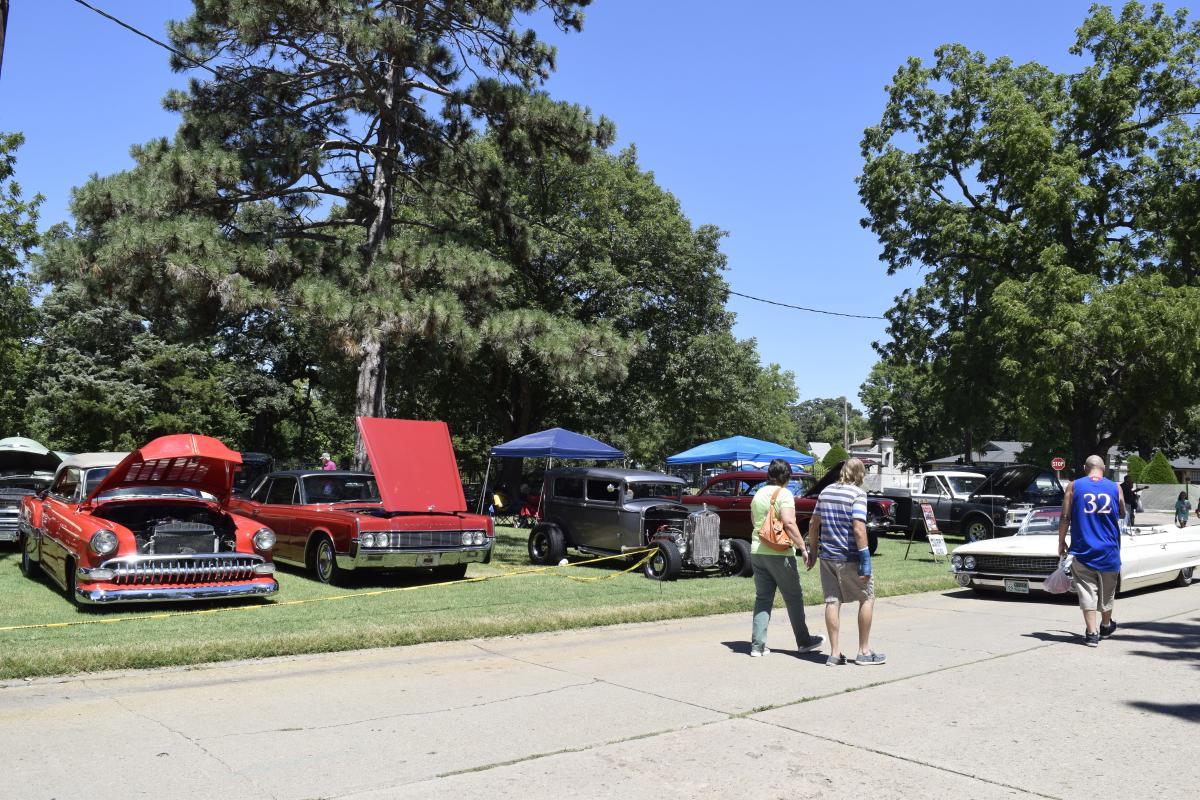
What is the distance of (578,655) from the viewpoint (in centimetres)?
837

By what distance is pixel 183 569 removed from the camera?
31.5 ft

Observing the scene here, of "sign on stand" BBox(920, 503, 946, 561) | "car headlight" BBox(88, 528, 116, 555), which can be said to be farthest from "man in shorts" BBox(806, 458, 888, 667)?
"sign on stand" BBox(920, 503, 946, 561)

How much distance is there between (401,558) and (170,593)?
2.98m

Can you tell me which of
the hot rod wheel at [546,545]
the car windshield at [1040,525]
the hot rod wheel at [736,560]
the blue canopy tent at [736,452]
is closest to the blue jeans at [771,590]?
the hot rod wheel at [736,560]

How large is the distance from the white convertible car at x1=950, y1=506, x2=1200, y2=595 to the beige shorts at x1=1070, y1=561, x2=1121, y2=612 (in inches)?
128

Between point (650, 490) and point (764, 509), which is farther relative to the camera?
point (650, 490)

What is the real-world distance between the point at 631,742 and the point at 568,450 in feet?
Result: 47.8

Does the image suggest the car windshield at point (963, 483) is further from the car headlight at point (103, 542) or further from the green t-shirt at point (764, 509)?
the car headlight at point (103, 542)

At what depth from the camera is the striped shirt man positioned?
7.79 meters

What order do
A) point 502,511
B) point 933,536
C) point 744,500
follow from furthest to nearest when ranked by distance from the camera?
point 502,511
point 744,500
point 933,536

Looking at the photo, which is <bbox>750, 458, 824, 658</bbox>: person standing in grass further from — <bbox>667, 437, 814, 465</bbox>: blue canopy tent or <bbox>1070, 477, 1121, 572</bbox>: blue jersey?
<bbox>667, 437, 814, 465</bbox>: blue canopy tent

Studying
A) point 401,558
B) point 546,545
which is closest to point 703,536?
point 546,545

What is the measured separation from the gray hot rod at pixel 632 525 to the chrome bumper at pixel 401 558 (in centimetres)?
250

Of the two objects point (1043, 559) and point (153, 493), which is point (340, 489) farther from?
point (1043, 559)
